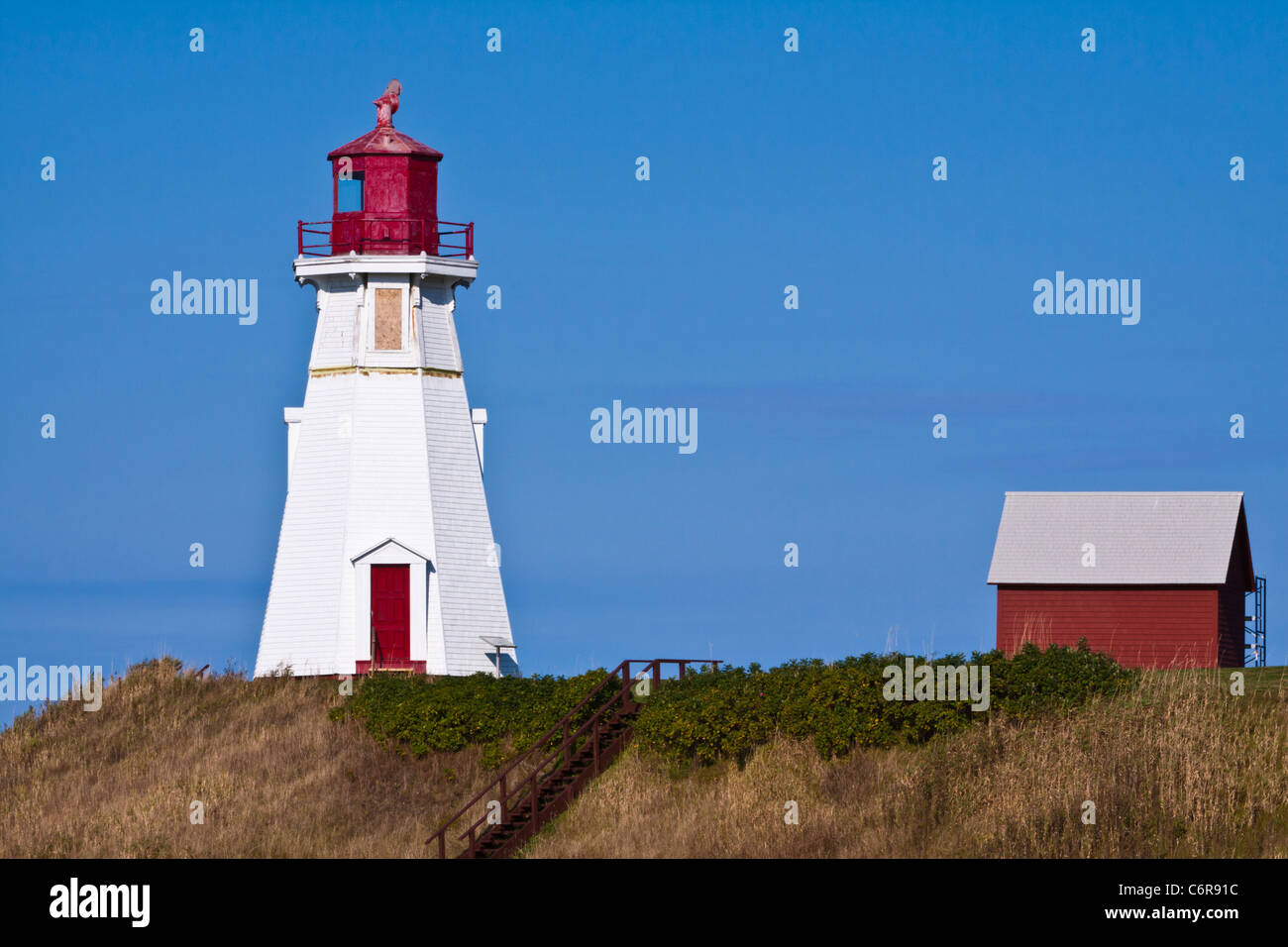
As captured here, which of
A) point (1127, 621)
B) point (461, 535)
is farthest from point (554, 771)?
point (1127, 621)

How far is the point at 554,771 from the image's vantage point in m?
37.6

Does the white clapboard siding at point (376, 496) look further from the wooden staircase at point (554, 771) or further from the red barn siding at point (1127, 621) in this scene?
the red barn siding at point (1127, 621)

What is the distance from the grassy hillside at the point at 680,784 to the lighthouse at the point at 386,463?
216cm

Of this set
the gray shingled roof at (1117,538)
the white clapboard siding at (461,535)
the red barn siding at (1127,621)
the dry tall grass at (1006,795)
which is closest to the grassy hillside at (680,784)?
the dry tall grass at (1006,795)

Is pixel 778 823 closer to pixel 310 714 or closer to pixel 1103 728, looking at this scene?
pixel 1103 728

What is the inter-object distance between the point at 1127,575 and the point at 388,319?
1786 cm

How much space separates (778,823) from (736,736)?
2.59m

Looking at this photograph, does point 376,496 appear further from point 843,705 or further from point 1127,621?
point 1127,621

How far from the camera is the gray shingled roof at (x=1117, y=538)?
161 feet

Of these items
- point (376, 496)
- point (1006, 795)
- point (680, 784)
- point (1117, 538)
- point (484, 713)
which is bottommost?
point (1006, 795)

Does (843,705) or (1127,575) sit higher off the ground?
(1127,575)
